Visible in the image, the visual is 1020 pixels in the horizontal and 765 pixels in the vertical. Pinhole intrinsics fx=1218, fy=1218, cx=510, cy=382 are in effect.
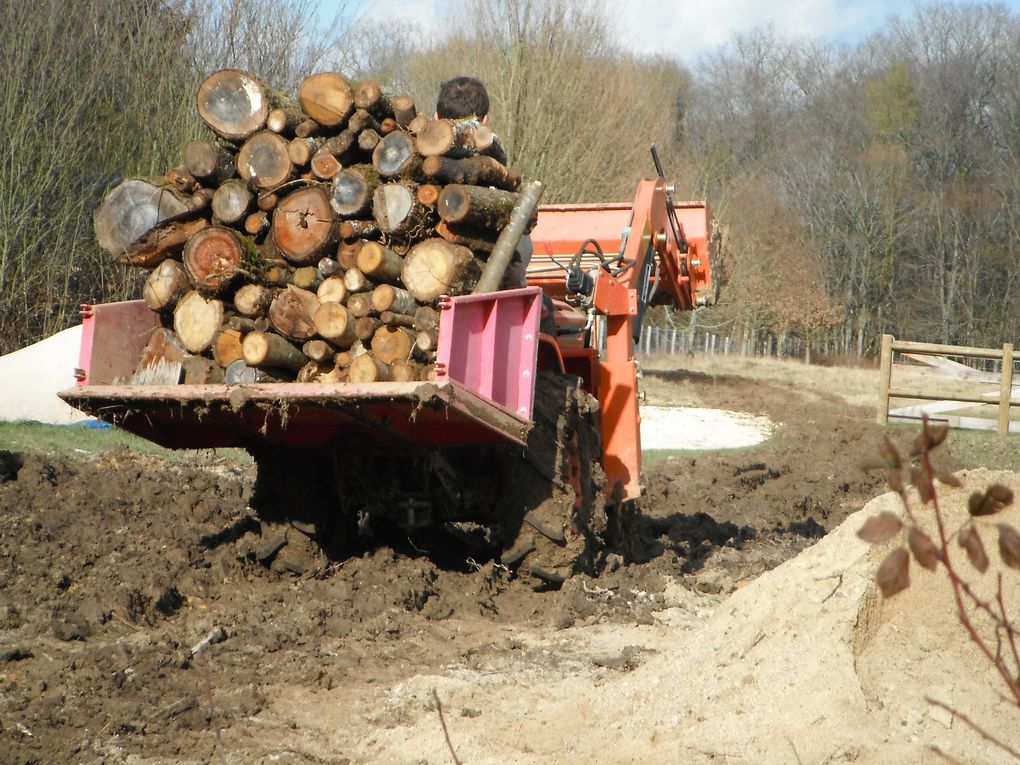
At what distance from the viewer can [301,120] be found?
6234 mm

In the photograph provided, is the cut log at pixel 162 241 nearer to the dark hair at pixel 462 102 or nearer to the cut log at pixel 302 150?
the cut log at pixel 302 150

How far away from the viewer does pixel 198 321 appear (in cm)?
616

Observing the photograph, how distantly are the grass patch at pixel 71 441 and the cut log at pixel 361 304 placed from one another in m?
4.72

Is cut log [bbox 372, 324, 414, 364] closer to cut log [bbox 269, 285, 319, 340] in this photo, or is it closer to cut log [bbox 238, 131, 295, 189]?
cut log [bbox 269, 285, 319, 340]

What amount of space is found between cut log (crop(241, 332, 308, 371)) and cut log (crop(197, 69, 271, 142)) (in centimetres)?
106

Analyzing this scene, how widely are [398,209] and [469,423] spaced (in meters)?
1.13

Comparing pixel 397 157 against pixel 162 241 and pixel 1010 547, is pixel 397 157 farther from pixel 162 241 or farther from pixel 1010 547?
pixel 1010 547

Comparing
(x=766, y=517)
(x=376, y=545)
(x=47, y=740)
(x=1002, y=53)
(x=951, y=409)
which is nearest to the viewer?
(x=47, y=740)

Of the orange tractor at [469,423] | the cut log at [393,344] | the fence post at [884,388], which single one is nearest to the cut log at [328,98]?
the cut log at [393,344]

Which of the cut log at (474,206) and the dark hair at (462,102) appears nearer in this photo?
the cut log at (474,206)

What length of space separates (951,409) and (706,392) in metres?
6.64

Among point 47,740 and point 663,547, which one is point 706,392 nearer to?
point 663,547

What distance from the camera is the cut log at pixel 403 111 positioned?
20.1 ft

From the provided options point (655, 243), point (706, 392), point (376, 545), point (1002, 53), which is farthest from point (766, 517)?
point (1002, 53)
